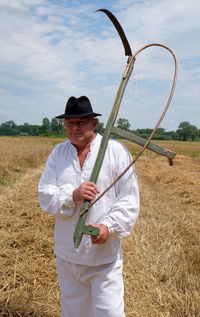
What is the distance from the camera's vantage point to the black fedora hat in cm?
219

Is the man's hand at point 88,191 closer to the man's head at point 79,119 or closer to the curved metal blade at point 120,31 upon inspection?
the man's head at point 79,119

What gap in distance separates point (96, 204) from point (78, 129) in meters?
0.56

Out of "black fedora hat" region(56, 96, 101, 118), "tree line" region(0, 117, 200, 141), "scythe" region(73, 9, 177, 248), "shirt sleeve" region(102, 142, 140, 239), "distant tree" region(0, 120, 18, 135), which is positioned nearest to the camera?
"scythe" region(73, 9, 177, 248)

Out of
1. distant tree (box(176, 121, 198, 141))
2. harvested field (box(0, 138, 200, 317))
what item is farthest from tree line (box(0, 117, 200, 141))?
harvested field (box(0, 138, 200, 317))

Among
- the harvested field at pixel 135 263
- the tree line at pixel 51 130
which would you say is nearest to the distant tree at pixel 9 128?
the tree line at pixel 51 130

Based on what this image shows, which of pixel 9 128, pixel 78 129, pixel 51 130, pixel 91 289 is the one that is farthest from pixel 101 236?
pixel 9 128

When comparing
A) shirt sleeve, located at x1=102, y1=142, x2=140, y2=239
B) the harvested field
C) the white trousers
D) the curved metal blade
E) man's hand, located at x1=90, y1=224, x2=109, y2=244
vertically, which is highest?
the curved metal blade

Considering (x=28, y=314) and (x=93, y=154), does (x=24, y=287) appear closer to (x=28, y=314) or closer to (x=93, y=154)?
(x=28, y=314)

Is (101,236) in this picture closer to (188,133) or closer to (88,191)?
(88,191)

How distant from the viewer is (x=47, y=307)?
3.04 metres

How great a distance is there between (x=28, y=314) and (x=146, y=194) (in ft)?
17.6

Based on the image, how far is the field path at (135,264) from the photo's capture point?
9.99ft

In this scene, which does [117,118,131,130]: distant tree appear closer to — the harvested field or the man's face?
the man's face

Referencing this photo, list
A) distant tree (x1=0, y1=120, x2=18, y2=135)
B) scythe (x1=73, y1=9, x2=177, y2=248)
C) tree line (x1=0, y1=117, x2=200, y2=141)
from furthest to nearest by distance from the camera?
distant tree (x1=0, y1=120, x2=18, y2=135) → tree line (x1=0, y1=117, x2=200, y2=141) → scythe (x1=73, y1=9, x2=177, y2=248)
